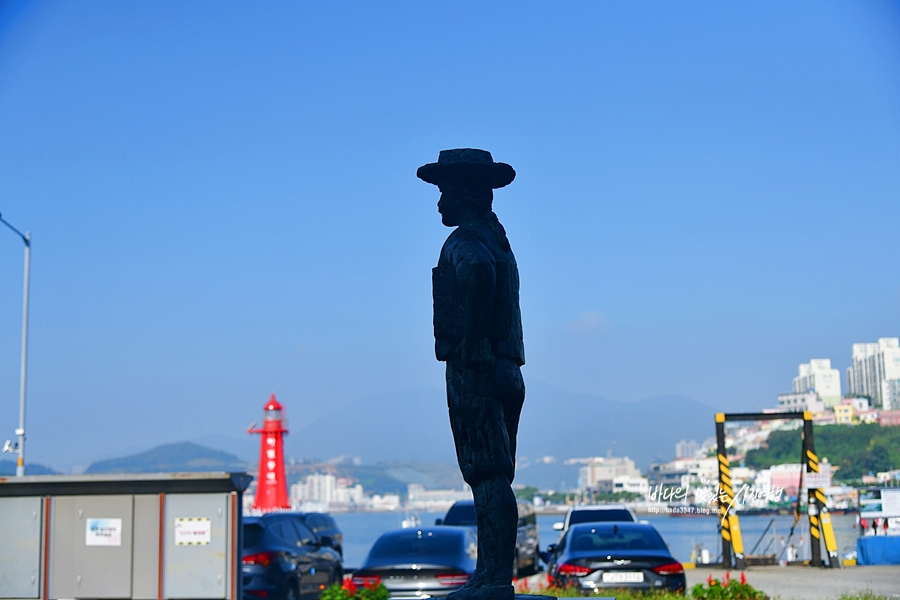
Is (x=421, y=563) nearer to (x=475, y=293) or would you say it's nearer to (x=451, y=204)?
(x=451, y=204)

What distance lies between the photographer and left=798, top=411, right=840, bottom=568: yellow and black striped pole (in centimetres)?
1994

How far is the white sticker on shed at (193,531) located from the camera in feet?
34.4

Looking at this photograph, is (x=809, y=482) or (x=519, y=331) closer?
(x=519, y=331)

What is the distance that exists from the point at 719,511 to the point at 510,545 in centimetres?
1465

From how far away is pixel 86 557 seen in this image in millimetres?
10680

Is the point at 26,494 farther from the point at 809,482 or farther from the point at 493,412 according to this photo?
the point at 809,482

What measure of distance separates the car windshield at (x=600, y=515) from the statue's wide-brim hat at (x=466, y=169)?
1497 centimetres

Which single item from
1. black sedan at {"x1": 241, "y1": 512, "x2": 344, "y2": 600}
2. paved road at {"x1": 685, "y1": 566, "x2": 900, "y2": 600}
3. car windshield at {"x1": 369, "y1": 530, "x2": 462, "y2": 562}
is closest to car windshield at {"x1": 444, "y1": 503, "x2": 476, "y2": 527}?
paved road at {"x1": 685, "y1": 566, "x2": 900, "y2": 600}

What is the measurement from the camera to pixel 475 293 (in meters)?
6.50

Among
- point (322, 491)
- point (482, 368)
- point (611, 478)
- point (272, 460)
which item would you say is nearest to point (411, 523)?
point (272, 460)

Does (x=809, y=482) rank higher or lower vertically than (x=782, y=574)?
higher

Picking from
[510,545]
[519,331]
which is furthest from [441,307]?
[510,545]

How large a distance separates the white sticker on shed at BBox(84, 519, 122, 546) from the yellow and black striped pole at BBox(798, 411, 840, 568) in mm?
13929

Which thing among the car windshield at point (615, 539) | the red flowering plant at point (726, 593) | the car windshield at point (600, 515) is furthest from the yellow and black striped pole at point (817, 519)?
the red flowering plant at point (726, 593)
